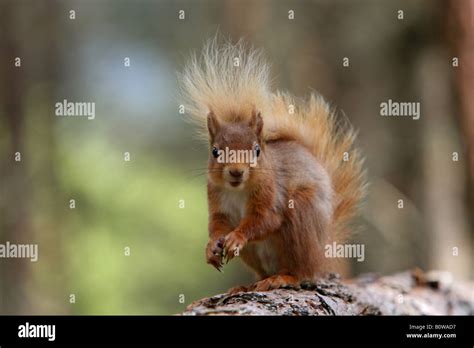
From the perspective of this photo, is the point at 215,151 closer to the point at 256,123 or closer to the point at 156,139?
the point at 256,123

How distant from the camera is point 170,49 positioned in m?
4.29

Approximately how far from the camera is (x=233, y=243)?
8.13ft

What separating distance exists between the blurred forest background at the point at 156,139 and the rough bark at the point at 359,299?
3.91ft

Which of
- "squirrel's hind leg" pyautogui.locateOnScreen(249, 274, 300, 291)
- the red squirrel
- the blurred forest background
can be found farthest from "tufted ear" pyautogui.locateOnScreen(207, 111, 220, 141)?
the blurred forest background

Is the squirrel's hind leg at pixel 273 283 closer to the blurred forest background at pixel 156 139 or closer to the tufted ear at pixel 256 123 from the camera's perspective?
the tufted ear at pixel 256 123

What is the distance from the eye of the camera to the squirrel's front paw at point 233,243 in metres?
2.45

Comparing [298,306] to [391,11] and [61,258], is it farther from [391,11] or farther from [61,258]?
[391,11]

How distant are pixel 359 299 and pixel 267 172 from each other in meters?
0.67

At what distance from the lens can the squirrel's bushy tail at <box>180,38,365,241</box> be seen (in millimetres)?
2850

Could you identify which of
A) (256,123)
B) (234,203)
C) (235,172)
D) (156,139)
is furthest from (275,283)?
(156,139)

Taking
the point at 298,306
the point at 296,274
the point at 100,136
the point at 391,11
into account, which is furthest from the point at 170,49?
the point at 298,306

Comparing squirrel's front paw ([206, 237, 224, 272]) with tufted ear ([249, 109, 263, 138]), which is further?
tufted ear ([249, 109, 263, 138])

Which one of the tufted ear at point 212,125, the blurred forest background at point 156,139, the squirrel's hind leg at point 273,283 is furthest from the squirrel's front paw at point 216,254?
the blurred forest background at point 156,139

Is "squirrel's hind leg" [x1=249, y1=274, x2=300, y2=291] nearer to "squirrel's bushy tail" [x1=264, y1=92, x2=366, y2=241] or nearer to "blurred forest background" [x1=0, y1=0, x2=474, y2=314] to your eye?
"squirrel's bushy tail" [x1=264, y1=92, x2=366, y2=241]
